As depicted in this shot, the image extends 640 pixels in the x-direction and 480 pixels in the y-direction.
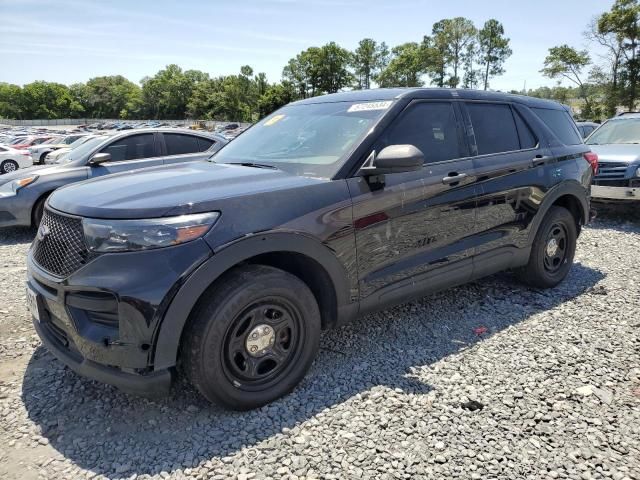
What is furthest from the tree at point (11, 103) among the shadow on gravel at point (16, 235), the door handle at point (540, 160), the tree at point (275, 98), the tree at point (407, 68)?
the door handle at point (540, 160)

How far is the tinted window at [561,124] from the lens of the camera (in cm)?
455

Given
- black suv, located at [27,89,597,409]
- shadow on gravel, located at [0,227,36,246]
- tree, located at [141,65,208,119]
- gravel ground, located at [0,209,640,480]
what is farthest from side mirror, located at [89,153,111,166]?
tree, located at [141,65,208,119]

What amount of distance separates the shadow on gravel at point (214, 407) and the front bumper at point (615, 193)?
4780 mm

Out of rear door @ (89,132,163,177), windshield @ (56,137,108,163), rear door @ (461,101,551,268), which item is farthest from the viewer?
windshield @ (56,137,108,163)

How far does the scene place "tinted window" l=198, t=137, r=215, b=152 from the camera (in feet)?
26.5

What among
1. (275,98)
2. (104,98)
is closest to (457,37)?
(275,98)

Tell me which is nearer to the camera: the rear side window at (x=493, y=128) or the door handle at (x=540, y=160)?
the rear side window at (x=493, y=128)

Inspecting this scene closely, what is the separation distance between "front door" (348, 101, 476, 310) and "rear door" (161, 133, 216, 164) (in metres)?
4.63

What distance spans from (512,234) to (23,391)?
3.81 metres

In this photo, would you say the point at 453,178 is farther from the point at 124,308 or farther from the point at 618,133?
the point at 618,133

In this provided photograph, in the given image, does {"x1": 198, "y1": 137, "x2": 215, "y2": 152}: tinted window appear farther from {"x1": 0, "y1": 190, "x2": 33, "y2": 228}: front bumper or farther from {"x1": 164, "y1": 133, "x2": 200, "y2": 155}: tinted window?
{"x1": 0, "y1": 190, "x2": 33, "y2": 228}: front bumper

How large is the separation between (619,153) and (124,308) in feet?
28.0

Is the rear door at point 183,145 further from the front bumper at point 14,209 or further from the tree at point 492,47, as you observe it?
the tree at point 492,47

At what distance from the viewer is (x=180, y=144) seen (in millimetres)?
7762
